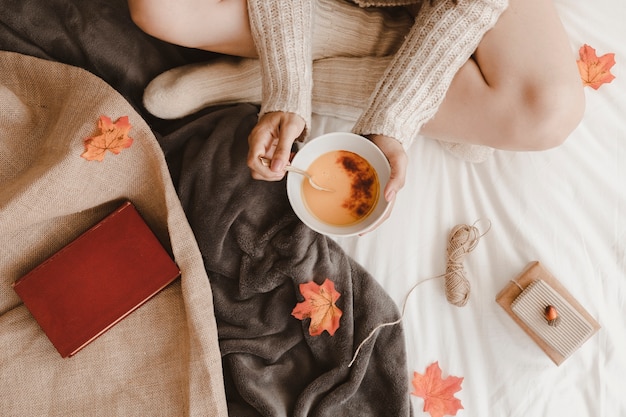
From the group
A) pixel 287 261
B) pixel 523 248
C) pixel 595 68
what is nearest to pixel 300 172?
pixel 287 261

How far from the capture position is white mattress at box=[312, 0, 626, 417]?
956 mm

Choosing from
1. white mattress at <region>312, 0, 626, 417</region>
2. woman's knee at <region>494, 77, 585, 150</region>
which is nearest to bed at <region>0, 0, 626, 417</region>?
white mattress at <region>312, 0, 626, 417</region>

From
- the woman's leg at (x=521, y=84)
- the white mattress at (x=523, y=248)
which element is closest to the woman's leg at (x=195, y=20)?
the white mattress at (x=523, y=248)

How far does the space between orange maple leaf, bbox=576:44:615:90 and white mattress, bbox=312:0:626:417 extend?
15 millimetres

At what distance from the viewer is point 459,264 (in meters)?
0.98

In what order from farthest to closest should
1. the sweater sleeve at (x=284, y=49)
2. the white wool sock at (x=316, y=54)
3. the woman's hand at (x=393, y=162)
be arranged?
the white wool sock at (x=316, y=54), the sweater sleeve at (x=284, y=49), the woman's hand at (x=393, y=162)

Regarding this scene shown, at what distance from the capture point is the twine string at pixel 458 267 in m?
0.97

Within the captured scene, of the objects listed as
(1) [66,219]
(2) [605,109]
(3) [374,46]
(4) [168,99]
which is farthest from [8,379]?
(2) [605,109]

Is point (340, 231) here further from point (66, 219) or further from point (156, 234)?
point (66, 219)

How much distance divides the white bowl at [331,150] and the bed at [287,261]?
13cm

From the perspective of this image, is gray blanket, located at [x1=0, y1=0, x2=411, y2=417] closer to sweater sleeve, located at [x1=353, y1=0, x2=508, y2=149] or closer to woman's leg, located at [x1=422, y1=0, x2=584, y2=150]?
sweater sleeve, located at [x1=353, y1=0, x2=508, y2=149]

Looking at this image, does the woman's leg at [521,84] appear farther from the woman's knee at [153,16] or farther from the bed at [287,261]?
the woman's knee at [153,16]

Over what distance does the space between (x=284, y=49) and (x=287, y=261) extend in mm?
368

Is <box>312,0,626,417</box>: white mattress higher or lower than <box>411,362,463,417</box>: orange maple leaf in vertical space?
higher
